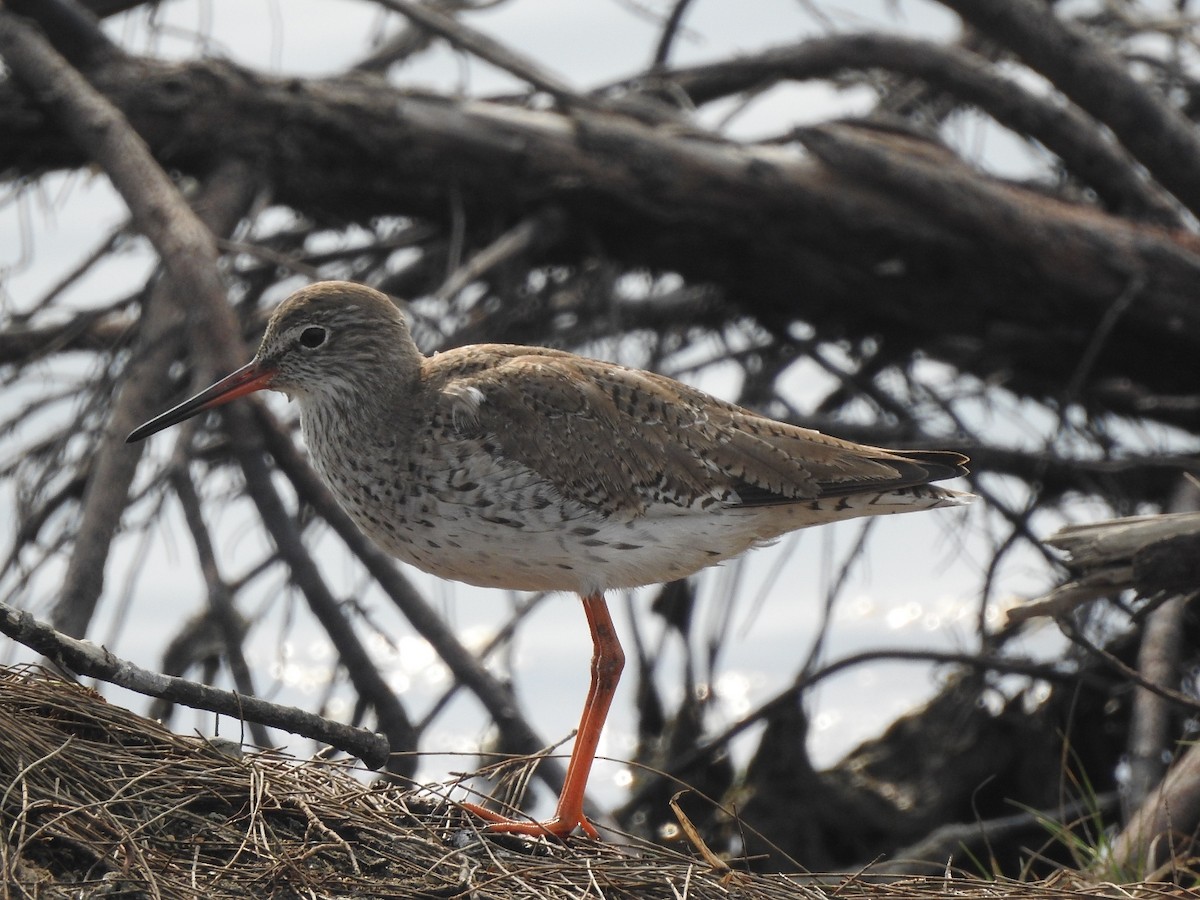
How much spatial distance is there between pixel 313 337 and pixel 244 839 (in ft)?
7.53

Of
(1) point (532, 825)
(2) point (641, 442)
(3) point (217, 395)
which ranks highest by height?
(2) point (641, 442)

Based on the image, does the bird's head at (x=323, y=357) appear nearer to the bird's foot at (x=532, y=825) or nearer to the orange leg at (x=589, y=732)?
the orange leg at (x=589, y=732)

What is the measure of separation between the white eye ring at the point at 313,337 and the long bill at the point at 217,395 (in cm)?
15

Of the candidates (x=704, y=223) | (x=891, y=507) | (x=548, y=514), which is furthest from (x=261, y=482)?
(x=704, y=223)

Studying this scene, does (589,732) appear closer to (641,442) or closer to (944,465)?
(641,442)

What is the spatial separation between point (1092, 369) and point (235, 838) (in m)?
5.61

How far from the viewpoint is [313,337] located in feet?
18.0

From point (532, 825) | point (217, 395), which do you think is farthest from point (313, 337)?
point (532, 825)

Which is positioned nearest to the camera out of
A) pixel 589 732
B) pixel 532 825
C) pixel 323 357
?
pixel 532 825

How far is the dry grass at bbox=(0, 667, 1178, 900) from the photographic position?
11.3ft

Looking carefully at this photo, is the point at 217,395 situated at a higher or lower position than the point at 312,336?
lower

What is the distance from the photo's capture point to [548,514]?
4980 millimetres

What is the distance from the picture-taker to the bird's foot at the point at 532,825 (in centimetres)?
441

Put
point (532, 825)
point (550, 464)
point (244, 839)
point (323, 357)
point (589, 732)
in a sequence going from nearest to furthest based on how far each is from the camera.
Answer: point (244, 839) → point (532, 825) → point (550, 464) → point (589, 732) → point (323, 357)
